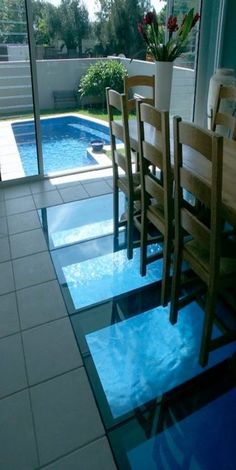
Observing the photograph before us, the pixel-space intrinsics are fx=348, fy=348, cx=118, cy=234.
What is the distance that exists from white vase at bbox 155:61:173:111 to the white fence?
1304mm

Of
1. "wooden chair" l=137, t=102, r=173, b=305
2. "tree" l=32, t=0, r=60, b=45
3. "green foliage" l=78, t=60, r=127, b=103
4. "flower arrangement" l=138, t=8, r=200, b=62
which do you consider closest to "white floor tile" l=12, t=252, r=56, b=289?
"wooden chair" l=137, t=102, r=173, b=305

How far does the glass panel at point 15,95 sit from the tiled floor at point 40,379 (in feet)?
4.30

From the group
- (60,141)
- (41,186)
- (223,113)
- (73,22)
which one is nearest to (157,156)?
(223,113)

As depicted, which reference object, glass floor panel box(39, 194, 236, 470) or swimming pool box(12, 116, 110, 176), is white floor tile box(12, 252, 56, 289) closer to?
glass floor panel box(39, 194, 236, 470)

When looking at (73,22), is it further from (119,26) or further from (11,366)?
(11,366)

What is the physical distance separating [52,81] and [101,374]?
4.37m

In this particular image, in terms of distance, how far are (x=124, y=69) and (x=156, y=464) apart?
514 cm

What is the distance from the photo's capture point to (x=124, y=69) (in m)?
5.19

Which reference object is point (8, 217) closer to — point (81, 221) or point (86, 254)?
point (81, 221)

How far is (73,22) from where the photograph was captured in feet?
15.5

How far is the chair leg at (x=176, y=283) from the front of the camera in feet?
5.36

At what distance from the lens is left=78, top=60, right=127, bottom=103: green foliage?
16.9 ft

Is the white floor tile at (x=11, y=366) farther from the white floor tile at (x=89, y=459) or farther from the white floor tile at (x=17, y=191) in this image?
the white floor tile at (x=17, y=191)

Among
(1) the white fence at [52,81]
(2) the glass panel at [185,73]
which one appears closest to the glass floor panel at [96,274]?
(1) the white fence at [52,81]
